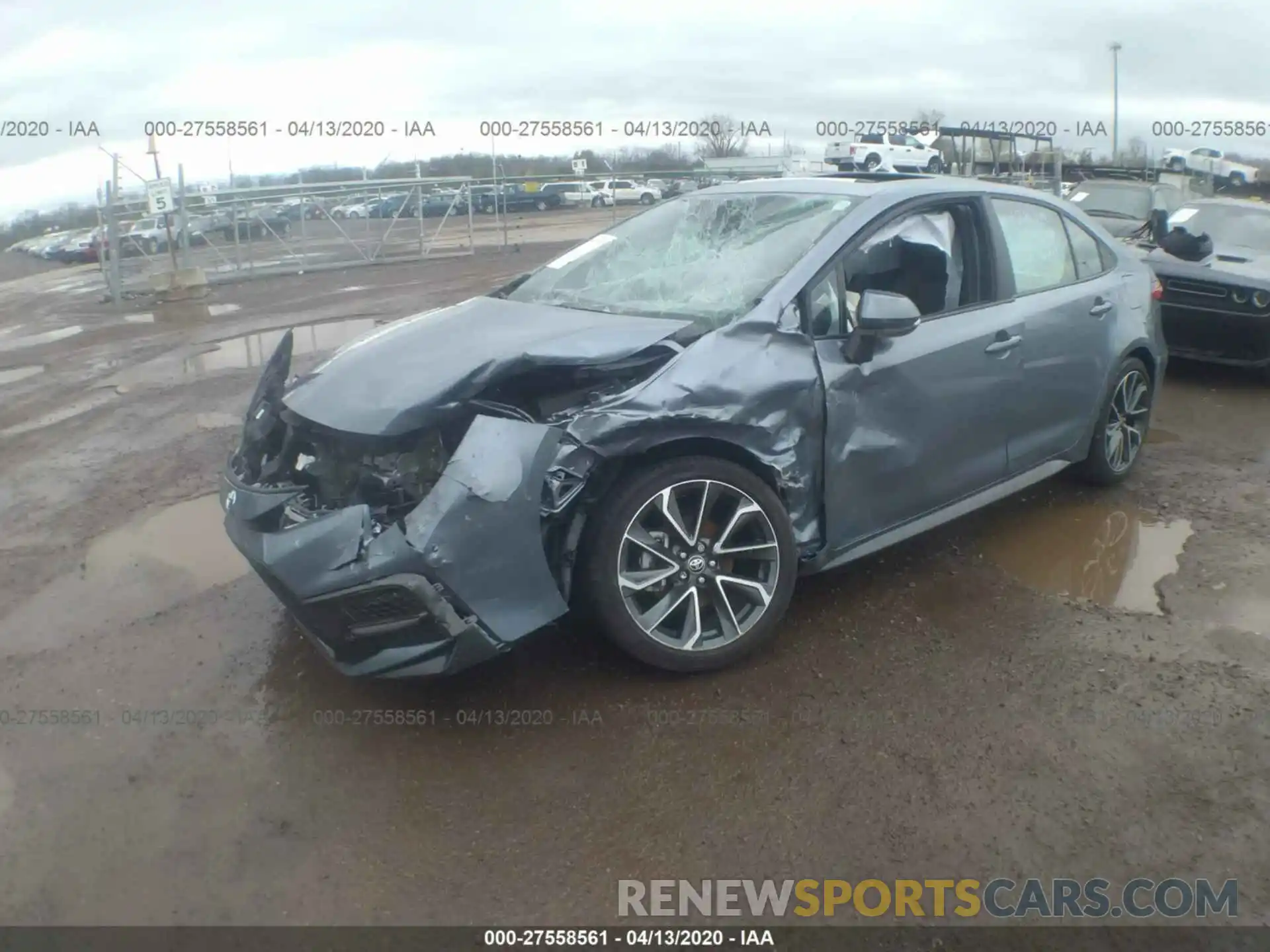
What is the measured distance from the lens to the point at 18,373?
409 inches

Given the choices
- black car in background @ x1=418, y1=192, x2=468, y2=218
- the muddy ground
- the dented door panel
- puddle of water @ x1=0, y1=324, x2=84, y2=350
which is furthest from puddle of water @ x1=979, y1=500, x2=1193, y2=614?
black car in background @ x1=418, y1=192, x2=468, y2=218

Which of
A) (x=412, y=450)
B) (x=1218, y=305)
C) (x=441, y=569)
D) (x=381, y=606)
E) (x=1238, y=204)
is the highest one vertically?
(x=1238, y=204)

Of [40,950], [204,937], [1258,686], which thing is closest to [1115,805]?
[1258,686]

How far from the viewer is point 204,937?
8.71 feet

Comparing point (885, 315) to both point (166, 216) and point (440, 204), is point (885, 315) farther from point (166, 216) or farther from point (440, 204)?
point (440, 204)

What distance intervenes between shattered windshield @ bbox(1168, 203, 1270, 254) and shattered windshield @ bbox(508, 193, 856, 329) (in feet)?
19.0

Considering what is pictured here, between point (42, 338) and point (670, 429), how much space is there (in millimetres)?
12076

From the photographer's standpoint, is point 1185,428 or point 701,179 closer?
point 1185,428

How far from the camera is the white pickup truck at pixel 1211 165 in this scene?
120 feet

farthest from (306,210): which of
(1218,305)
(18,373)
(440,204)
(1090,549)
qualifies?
(1090,549)

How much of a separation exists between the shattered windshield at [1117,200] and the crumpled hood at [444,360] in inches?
377

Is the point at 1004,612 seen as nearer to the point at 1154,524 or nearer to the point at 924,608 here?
the point at 924,608

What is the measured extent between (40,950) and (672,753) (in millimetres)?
1785

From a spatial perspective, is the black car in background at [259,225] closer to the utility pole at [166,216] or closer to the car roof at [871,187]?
the utility pole at [166,216]
